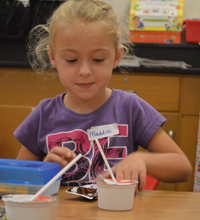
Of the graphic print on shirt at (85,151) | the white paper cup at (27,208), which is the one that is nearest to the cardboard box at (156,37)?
the graphic print on shirt at (85,151)

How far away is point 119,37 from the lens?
110 cm

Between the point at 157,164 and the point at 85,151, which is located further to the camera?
the point at 85,151

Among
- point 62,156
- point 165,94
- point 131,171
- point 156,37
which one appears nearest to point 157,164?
point 131,171

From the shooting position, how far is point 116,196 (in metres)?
0.61

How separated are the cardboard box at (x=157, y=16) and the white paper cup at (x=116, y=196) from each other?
2222mm

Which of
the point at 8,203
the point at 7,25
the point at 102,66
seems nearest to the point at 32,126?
the point at 102,66

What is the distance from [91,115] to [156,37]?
70.0 inches

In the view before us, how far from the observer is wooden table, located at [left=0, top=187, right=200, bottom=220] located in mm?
579

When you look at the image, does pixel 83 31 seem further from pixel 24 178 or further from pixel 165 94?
pixel 165 94

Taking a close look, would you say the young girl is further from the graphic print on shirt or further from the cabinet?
the cabinet

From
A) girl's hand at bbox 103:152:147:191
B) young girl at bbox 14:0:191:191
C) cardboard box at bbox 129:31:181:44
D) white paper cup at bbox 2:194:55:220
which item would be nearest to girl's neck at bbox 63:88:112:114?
young girl at bbox 14:0:191:191

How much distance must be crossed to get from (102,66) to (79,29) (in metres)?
0.12

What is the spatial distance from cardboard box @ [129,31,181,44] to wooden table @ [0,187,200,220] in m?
2.10

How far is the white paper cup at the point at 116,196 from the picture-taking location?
61 cm
